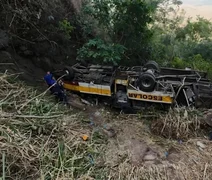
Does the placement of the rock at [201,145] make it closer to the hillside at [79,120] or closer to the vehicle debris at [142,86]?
the hillside at [79,120]

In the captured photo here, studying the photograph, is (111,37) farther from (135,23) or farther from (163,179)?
(163,179)

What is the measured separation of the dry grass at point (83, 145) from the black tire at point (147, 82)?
726 millimetres

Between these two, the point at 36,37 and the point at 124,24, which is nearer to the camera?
the point at 124,24

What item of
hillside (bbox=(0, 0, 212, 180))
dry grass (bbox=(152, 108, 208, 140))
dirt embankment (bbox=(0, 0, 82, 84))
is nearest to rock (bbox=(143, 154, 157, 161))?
hillside (bbox=(0, 0, 212, 180))

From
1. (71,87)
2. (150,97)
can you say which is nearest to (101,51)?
(71,87)

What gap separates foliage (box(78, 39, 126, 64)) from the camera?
7461mm

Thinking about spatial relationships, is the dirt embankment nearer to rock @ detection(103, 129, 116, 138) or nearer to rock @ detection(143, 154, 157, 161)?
rock @ detection(103, 129, 116, 138)

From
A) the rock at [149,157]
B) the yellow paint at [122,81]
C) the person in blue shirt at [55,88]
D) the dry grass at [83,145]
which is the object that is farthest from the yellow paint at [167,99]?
the person in blue shirt at [55,88]

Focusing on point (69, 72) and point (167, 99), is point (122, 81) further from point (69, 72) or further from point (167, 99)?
point (69, 72)

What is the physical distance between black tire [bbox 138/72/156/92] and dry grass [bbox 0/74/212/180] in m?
0.73

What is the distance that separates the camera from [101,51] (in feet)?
24.6

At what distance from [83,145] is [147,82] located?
2.46m

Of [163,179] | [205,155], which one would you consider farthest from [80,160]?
[205,155]

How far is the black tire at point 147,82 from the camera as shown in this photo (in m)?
6.29
